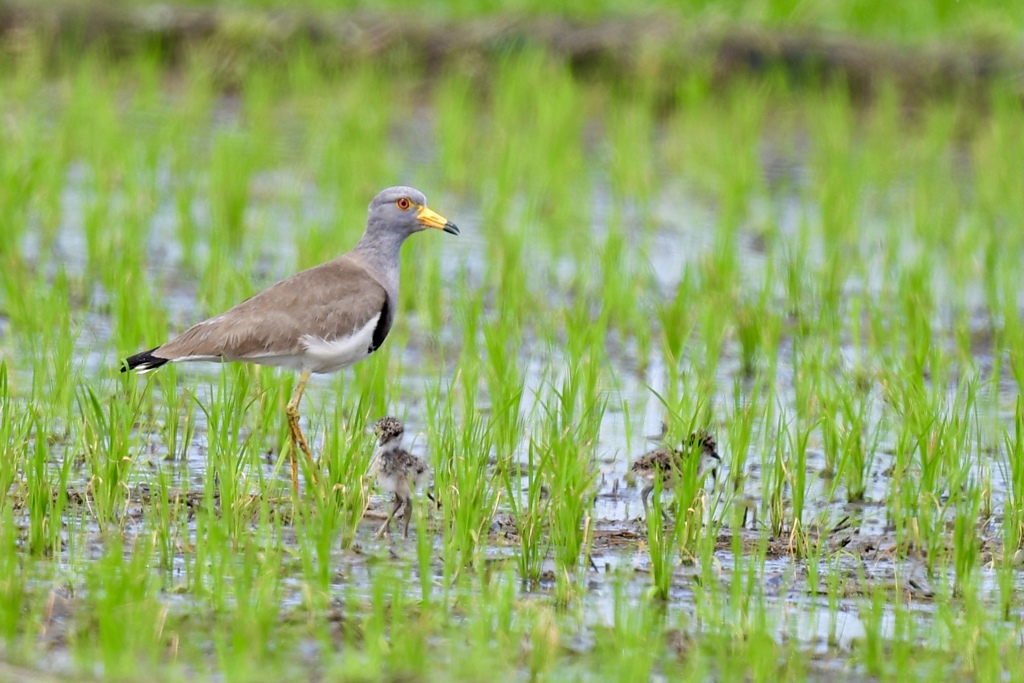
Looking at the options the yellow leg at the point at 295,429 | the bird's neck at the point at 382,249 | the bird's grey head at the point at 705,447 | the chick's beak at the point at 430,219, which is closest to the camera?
the bird's grey head at the point at 705,447

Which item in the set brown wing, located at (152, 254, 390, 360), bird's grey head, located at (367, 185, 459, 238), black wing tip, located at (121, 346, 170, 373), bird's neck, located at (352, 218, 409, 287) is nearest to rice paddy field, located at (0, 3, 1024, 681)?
black wing tip, located at (121, 346, 170, 373)

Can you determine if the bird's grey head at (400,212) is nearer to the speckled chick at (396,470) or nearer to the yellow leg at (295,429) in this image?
the yellow leg at (295,429)

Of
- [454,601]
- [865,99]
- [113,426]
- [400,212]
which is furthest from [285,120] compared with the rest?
[454,601]

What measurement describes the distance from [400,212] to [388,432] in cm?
126

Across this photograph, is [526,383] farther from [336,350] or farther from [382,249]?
[336,350]

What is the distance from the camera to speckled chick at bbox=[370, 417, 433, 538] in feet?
16.9

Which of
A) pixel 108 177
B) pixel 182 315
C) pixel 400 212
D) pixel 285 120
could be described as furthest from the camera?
pixel 285 120

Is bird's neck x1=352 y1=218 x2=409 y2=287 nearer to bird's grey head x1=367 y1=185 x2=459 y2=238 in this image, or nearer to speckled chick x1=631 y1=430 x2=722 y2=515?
bird's grey head x1=367 y1=185 x2=459 y2=238

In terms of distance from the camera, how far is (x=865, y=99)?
43.0ft

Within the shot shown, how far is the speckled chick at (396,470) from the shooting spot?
Result: 203 inches

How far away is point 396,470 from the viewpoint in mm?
5215

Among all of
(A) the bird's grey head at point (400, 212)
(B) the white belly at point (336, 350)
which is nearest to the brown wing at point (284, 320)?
(B) the white belly at point (336, 350)

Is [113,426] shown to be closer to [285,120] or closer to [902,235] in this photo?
[902,235]

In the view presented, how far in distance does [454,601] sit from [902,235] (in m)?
5.95
